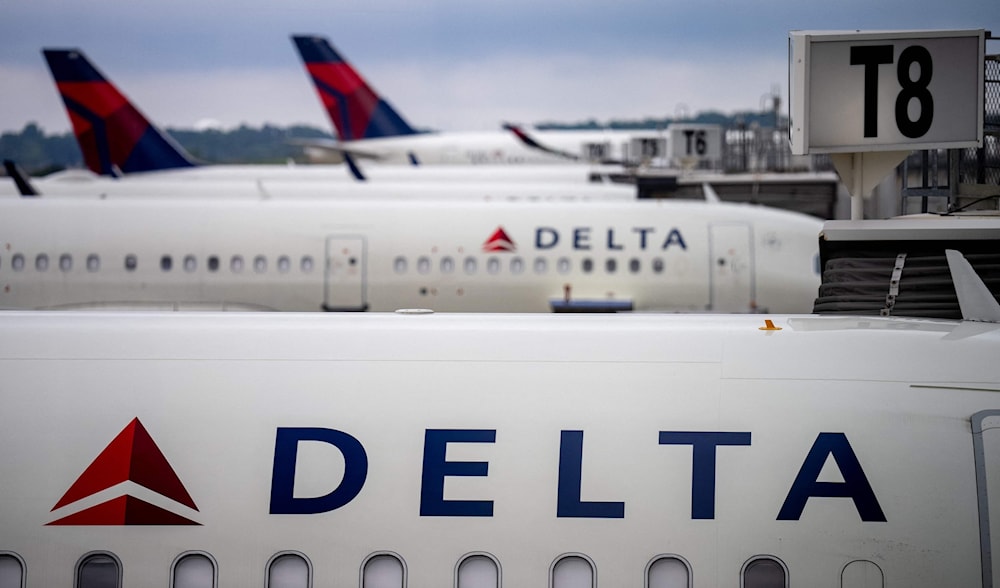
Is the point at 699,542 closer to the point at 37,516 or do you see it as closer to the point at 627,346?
the point at 627,346

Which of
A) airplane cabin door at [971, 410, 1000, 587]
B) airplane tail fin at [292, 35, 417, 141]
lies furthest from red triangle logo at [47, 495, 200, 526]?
airplane tail fin at [292, 35, 417, 141]

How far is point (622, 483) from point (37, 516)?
2868mm

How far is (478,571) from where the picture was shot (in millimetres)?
5730

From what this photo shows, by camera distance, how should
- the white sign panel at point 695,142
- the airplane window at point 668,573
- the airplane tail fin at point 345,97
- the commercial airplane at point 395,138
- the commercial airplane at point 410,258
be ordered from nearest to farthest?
the airplane window at point 668,573
the commercial airplane at point 410,258
the white sign panel at point 695,142
the airplane tail fin at point 345,97
the commercial airplane at point 395,138

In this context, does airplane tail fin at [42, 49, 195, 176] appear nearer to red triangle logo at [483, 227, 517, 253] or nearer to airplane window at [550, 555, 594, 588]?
red triangle logo at [483, 227, 517, 253]

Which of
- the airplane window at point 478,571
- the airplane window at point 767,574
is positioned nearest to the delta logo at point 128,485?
the airplane window at point 478,571

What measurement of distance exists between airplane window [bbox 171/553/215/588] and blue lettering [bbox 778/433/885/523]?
2.74 metres

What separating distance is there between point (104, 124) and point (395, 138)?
76.8 feet

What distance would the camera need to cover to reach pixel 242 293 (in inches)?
873

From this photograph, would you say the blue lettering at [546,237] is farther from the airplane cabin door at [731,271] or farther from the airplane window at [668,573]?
the airplane window at [668,573]

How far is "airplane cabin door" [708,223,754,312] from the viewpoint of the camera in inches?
847

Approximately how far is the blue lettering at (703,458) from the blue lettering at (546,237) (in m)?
16.2

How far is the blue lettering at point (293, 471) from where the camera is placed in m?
5.85

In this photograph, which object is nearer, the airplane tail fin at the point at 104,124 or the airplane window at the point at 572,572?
the airplane window at the point at 572,572
